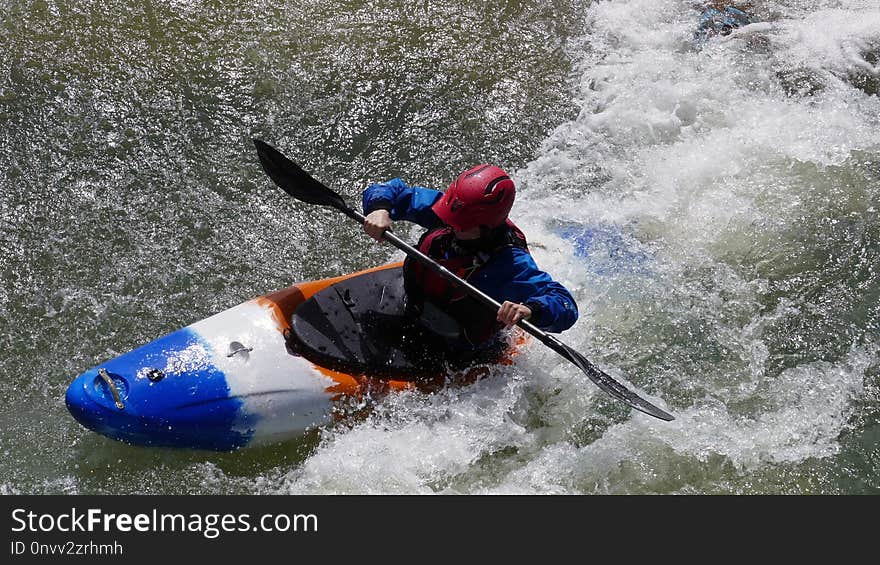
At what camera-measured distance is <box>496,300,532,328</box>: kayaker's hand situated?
12.2ft

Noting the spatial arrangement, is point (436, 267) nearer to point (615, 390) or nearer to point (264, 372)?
point (264, 372)

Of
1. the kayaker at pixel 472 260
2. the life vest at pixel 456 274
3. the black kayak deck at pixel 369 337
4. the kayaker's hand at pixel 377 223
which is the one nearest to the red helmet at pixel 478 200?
the kayaker at pixel 472 260

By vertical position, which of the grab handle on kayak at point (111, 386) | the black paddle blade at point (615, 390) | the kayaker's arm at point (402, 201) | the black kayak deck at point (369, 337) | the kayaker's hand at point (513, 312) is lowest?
the black paddle blade at point (615, 390)

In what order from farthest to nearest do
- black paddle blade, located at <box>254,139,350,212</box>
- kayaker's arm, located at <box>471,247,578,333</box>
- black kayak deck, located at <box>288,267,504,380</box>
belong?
black paddle blade, located at <box>254,139,350,212</box> → black kayak deck, located at <box>288,267,504,380</box> → kayaker's arm, located at <box>471,247,578,333</box>

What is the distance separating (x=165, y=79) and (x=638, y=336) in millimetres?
3417

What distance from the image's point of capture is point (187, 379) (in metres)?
3.87

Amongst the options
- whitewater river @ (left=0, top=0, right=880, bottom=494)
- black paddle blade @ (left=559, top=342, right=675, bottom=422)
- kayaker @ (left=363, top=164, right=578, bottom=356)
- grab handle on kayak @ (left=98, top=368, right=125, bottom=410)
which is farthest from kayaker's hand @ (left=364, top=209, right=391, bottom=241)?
grab handle on kayak @ (left=98, top=368, right=125, bottom=410)

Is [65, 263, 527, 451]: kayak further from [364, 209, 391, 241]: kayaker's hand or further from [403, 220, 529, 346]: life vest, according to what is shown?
[364, 209, 391, 241]: kayaker's hand

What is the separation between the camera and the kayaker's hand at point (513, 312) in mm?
3713

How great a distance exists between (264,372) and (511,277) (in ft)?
3.70

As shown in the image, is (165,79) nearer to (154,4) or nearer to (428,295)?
(154,4)

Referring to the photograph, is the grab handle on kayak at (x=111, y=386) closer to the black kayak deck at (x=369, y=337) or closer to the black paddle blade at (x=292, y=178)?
the black kayak deck at (x=369, y=337)

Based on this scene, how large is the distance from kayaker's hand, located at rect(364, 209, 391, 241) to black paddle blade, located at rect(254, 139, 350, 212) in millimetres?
446

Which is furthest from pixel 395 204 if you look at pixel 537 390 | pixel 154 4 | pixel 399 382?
pixel 154 4
